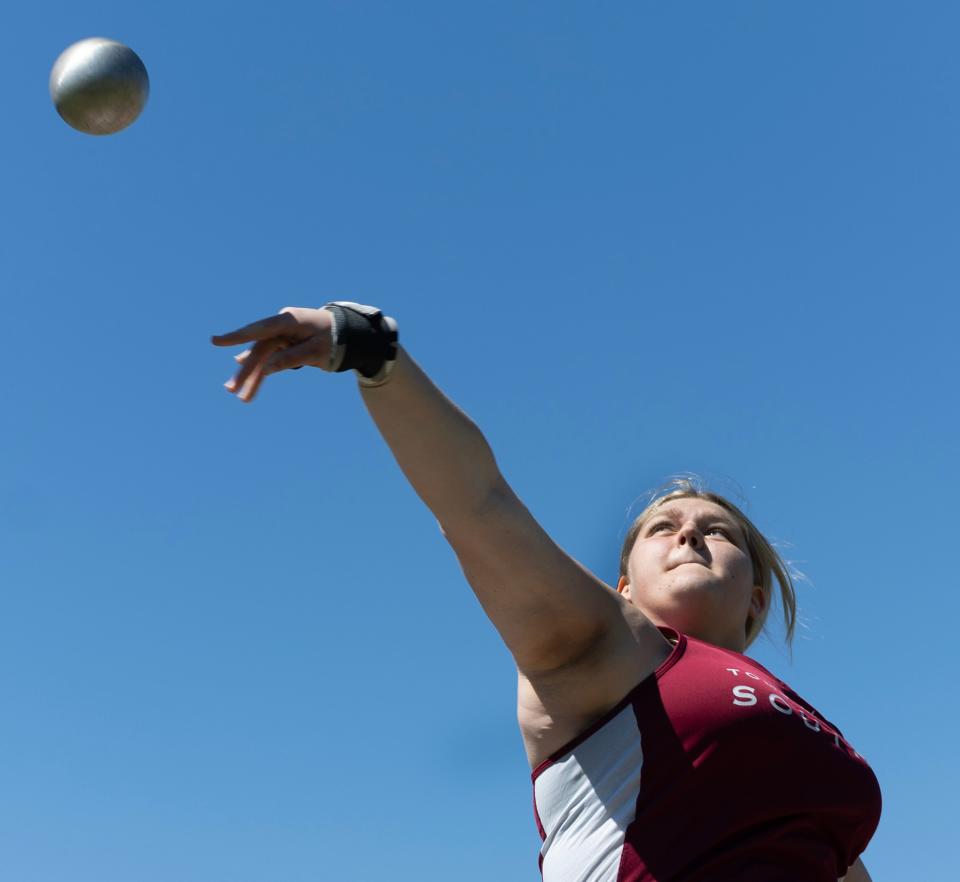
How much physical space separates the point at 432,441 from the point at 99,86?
112 inches

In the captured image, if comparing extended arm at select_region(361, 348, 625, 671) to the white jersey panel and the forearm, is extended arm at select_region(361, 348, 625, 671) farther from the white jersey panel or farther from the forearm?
the white jersey panel

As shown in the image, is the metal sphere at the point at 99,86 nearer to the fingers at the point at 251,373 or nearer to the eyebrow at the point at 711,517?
the fingers at the point at 251,373

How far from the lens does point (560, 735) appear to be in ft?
12.4

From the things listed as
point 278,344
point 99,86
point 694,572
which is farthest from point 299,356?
point 99,86

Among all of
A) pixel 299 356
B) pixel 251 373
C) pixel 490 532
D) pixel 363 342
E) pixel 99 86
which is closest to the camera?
pixel 251 373

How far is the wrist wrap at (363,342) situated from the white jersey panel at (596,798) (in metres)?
1.33

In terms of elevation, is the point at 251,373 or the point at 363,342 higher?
the point at 363,342

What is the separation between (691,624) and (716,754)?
42.9 inches

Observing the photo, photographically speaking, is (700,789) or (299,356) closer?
(299,356)

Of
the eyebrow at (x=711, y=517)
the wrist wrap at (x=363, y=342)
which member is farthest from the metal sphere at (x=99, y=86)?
the eyebrow at (x=711, y=517)

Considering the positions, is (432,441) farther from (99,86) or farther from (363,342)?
(99,86)

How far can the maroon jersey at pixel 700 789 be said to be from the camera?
11.4 ft

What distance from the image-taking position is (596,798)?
3.64m

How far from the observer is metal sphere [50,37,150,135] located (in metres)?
5.17
